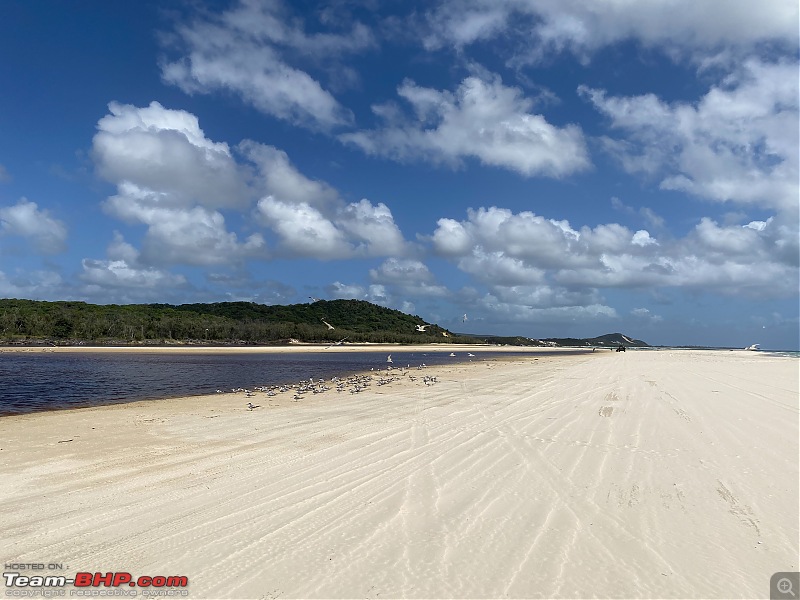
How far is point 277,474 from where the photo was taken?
7746 mm

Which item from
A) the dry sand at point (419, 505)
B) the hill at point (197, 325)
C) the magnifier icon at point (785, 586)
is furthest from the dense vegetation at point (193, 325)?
the magnifier icon at point (785, 586)

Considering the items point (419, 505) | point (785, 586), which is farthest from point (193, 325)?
point (785, 586)

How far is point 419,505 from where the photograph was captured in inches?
247

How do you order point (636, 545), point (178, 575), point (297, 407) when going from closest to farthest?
point (178, 575)
point (636, 545)
point (297, 407)

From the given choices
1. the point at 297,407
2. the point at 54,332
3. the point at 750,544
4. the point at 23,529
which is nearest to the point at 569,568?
the point at 750,544

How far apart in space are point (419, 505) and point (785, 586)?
3827 millimetres

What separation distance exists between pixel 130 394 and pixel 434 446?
18.0 m

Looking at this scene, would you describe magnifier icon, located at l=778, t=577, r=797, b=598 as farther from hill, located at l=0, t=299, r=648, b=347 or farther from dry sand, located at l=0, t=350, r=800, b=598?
hill, located at l=0, t=299, r=648, b=347

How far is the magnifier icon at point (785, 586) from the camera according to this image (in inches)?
166

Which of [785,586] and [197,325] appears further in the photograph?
[197,325]

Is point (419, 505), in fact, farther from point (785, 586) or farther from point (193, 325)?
point (193, 325)

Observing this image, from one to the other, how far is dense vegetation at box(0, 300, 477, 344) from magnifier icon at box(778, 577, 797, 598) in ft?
341

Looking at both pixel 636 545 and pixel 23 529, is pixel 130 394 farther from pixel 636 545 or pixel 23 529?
pixel 636 545

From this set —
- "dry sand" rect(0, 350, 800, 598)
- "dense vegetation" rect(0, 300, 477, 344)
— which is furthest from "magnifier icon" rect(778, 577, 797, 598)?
"dense vegetation" rect(0, 300, 477, 344)
